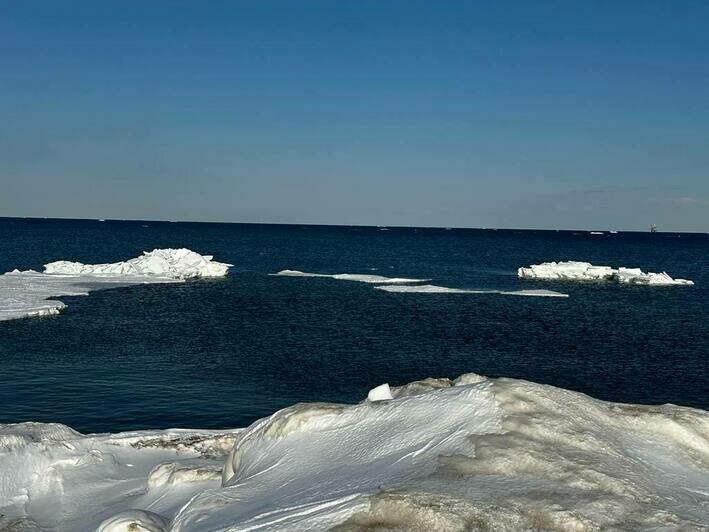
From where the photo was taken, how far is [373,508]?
33.2 feet

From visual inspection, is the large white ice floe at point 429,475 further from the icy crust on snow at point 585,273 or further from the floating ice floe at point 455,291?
the icy crust on snow at point 585,273

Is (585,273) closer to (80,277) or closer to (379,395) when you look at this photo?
(80,277)

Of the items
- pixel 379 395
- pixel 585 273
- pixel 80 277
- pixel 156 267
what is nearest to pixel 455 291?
pixel 585 273

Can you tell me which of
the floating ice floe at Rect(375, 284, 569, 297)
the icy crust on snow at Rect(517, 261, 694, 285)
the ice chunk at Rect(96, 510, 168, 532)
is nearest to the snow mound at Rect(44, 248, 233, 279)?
the floating ice floe at Rect(375, 284, 569, 297)

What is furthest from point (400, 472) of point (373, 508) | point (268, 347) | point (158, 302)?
point (158, 302)

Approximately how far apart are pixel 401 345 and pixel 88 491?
1186 inches

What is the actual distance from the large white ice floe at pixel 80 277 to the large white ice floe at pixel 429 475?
132 feet

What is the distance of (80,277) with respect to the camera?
7906cm

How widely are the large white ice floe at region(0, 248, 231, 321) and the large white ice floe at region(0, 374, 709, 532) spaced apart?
132 ft

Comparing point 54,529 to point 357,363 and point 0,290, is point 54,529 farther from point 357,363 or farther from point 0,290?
point 0,290

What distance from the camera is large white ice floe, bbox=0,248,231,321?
2172 inches

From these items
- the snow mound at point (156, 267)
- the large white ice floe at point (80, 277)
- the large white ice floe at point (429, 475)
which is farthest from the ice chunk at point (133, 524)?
the snow mound at point (156, 267)

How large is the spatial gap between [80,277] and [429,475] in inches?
2997

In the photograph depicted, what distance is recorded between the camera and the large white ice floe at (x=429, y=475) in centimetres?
1013
